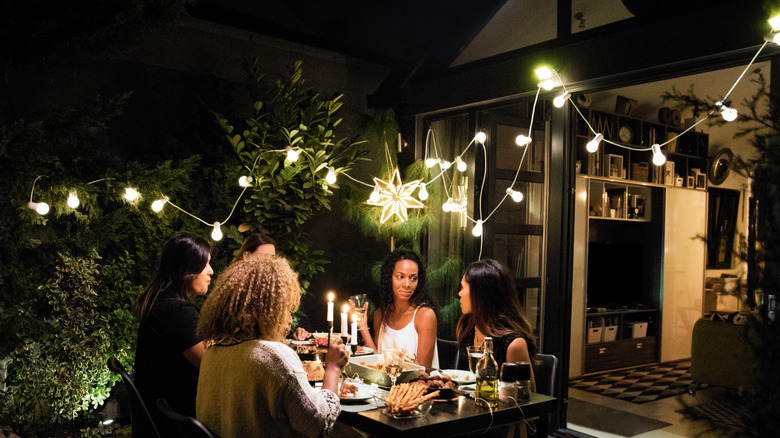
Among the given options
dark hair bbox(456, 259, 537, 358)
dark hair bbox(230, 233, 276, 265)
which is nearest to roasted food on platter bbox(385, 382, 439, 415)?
dark hair bbox(456, 259, 537, 358)

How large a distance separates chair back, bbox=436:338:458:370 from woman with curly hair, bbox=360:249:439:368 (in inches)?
2.8

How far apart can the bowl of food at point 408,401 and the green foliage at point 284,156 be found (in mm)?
2159

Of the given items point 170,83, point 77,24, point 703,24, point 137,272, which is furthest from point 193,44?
point 703,24

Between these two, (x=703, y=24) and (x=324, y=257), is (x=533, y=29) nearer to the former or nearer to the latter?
(x=703, y=24)

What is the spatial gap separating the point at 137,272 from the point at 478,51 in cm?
309

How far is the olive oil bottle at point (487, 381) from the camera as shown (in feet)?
8.60

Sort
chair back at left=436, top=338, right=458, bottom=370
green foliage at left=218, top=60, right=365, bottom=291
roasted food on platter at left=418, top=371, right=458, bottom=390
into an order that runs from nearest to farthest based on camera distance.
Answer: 1. roasted food on platter at left=418, top=371, right=458, bottom=390
2. chair back at left=436, top=338, right=458, bottom=370
3. green foliage at left=218, top=60, right=365, bottom=291

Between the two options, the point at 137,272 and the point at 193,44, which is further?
the point at 193,44

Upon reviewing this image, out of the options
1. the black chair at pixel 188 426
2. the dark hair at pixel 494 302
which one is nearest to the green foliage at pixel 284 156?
the dark hair at pixel 494 302

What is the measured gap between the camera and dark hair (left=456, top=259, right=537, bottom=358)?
319 cm

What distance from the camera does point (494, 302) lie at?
3.26 meters

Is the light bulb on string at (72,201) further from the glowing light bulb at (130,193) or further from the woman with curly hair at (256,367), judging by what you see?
the woman with curly hair at (256,367)

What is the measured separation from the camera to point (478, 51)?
5.12 m

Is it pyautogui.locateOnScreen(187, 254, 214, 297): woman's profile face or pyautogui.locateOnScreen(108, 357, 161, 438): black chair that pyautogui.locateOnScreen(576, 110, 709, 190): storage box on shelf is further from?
pyautogui.locateOnScreen(108, 357, 161, 438): black chair
